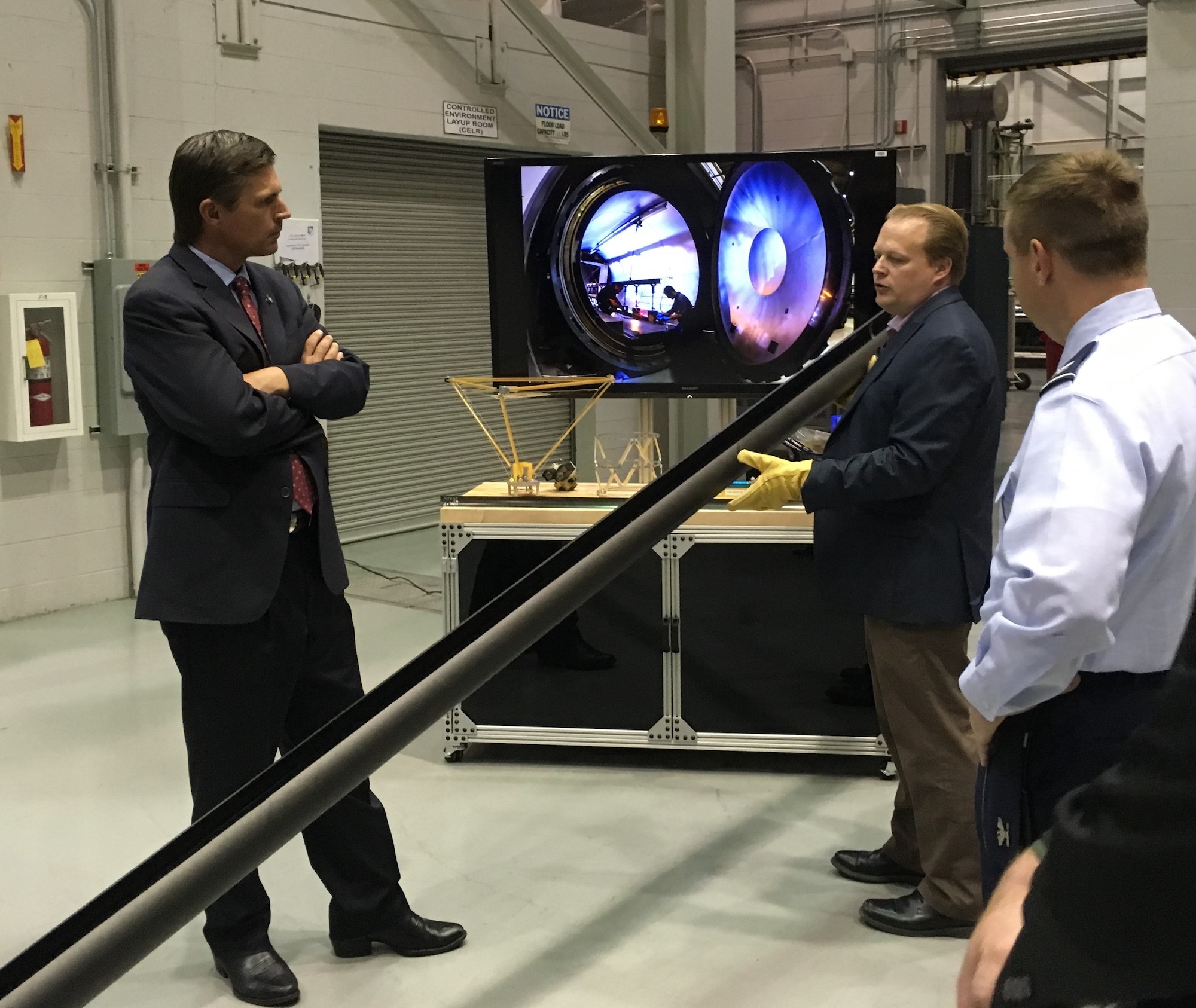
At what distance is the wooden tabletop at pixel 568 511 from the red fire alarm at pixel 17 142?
2.92 meters

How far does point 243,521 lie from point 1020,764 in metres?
1.43

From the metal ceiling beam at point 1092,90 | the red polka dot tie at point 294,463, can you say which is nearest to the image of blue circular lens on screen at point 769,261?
the red polka dot tie at point 294,463

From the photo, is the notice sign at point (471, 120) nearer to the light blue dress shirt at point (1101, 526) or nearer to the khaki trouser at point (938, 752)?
the khaki trouser at point (938, 752)

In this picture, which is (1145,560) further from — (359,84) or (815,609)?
(359,84)

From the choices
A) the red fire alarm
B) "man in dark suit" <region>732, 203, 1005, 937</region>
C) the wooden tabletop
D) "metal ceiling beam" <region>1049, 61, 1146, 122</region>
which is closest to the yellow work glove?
"man in dark suit" <region>732, 203, 1005, 937</region>

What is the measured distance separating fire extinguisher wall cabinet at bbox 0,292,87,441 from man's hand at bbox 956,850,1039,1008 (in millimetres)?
5252

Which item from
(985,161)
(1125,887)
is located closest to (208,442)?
(1125,887)

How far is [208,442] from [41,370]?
365cm

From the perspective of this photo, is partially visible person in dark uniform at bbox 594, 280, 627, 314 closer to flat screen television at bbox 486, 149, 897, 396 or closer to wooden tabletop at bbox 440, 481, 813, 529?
flat screen television at bbox 486, 149, 897, 396

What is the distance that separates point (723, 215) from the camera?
436cm

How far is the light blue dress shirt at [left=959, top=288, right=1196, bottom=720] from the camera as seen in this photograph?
1497mm

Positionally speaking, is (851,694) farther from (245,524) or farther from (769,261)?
(245,524)

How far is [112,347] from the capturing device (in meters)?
5.82

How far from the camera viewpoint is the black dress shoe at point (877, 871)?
305 cm
